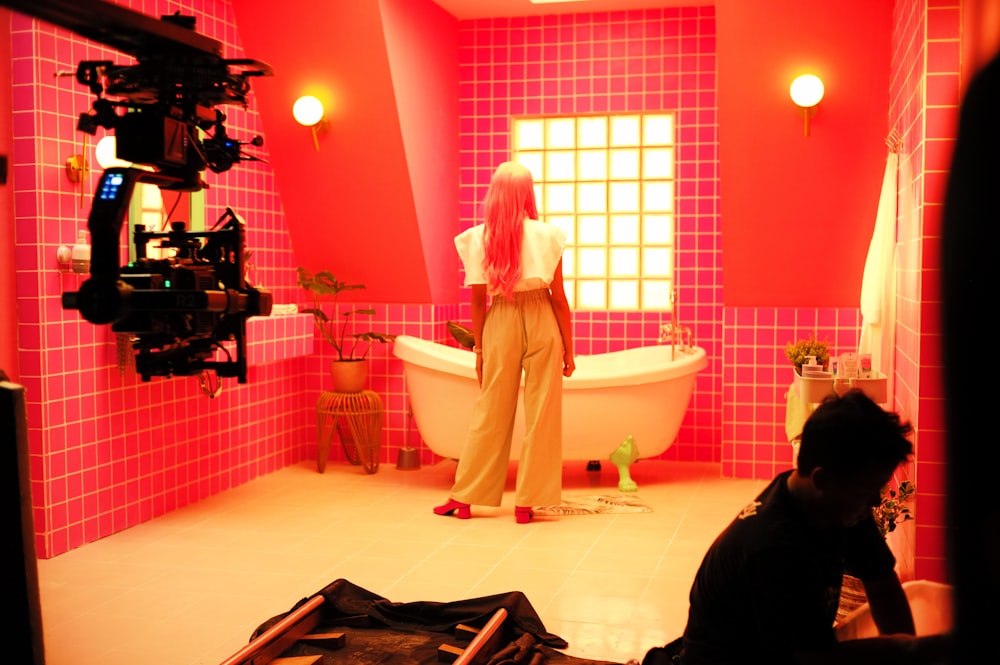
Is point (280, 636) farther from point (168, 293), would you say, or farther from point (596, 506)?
point (596, 506)

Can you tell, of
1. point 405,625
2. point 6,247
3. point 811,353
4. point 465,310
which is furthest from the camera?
point 465,310

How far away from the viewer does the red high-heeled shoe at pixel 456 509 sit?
15.4 feet

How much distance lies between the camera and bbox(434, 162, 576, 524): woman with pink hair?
4500 millimetres

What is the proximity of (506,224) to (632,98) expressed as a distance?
183cm

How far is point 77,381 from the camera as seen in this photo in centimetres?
410

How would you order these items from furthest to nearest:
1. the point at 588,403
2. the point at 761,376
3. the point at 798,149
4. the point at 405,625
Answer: the point at 761,376 → the point at 588,403 → the point at 798,149 → the point at 405,625

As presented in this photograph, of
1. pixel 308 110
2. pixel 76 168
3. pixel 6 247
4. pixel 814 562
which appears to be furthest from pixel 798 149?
pixel 814 562

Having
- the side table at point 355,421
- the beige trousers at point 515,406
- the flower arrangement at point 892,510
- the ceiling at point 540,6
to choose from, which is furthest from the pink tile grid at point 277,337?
the flower arrangement at point 892,510

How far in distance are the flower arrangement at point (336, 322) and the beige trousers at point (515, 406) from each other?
3.98 feet

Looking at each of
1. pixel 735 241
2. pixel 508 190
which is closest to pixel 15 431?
pixel 508 190

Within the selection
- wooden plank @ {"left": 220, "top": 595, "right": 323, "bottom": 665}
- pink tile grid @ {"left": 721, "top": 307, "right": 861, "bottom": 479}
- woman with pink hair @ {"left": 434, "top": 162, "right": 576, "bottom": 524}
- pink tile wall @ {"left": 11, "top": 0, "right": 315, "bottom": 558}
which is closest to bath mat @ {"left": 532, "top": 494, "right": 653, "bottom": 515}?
woman with pink hair @ {"left": 434, "top": 162, "right": 576, "bottom": 524}

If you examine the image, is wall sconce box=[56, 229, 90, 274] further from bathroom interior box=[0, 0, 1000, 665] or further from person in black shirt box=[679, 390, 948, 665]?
person in black shirt box=[679, 390, 948, 665]

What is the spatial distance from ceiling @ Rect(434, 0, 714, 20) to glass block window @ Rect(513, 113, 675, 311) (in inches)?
24.0

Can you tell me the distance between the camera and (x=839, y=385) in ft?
12.8
